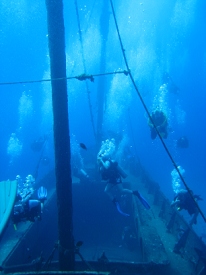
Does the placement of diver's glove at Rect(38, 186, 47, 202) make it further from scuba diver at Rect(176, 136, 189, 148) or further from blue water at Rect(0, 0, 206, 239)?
blue water at Rect(0, 0, 206, 239)

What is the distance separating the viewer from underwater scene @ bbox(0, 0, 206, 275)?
369cm

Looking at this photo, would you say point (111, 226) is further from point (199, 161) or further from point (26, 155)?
point (199, 161)

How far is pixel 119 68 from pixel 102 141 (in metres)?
49.3

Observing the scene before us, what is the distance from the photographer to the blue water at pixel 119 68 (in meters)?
43.5

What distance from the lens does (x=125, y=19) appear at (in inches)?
1806

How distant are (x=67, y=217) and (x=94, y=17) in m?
44.6

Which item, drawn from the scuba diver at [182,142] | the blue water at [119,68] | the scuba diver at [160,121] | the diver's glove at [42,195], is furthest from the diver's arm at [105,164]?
the blue water at [119,68]

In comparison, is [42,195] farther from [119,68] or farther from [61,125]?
[119,68]

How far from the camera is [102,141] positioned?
525 inches

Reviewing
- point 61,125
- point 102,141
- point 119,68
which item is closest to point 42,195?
point 61,125

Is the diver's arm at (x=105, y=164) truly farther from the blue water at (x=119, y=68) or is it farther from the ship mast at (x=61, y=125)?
the blue water at (x=119, y=68)

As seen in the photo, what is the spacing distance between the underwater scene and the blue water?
1.35ft

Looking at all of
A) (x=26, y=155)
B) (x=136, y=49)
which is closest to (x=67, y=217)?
(x=136, y=49)

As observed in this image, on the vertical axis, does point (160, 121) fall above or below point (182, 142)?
below
